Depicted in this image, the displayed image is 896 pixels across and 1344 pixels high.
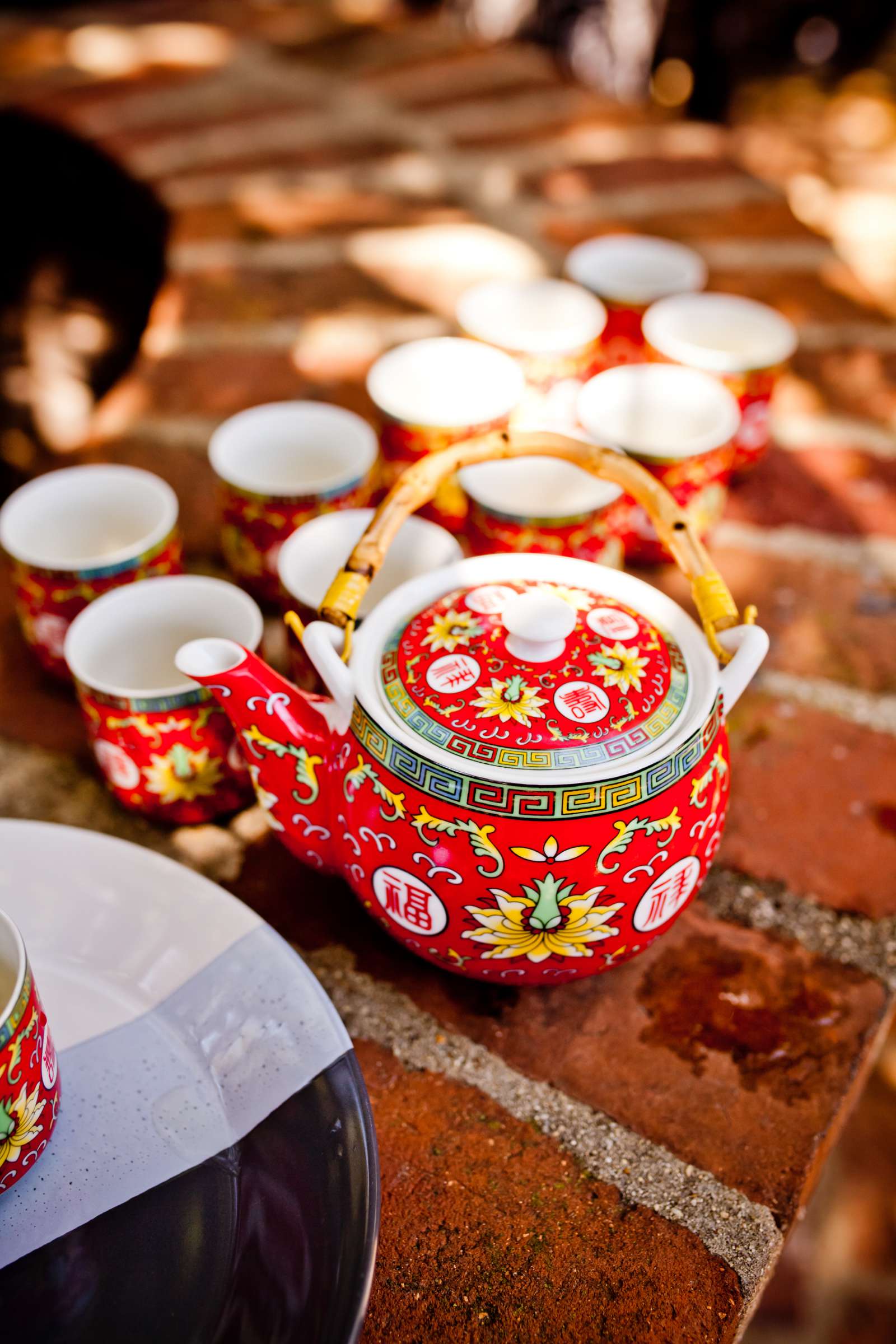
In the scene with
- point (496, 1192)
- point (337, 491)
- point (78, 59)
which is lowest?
point (496, 1192)

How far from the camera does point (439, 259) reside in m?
1.66

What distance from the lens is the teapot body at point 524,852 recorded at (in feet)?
2.15

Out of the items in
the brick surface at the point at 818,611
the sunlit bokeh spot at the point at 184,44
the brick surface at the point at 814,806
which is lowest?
the brick surface at the point at 814,806

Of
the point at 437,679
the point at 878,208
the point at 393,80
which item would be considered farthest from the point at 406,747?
the point at 393,80

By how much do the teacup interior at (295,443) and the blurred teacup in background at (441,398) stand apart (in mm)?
37

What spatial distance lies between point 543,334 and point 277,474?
36 centimetres

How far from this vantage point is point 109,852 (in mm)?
784

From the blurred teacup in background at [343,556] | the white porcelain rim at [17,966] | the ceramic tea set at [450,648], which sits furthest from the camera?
the blurred teacup in background at [343,556]

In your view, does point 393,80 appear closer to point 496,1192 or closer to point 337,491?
point 337,491

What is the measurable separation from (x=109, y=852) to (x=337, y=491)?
426 millimetres

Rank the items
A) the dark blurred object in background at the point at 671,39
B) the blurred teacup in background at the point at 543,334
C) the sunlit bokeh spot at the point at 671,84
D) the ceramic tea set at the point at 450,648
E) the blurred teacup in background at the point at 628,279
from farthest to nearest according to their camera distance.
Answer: the sunlit bokeh spot at the point at 671,84
the dark blurred object in background at the point at 671,39
the blurred teacup in background at the point at 628,279
the blurred teacup in background at the point at 543,334
the ceramic tea set at the point at 450,648

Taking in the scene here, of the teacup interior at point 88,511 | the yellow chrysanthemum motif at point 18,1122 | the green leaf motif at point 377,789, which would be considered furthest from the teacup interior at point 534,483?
the yellow chrysanthemum motif at point 18,1122

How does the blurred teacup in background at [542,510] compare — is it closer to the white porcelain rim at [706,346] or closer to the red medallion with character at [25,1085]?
the white porcelain rim at [706,346]

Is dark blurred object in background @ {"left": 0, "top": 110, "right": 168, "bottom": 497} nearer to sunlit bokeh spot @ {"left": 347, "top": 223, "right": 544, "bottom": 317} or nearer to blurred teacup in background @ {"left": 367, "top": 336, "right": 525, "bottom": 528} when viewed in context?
sunlit bokeh spot @ {"left": 347, "top": 223, "right": 544, "bottom": 317}
